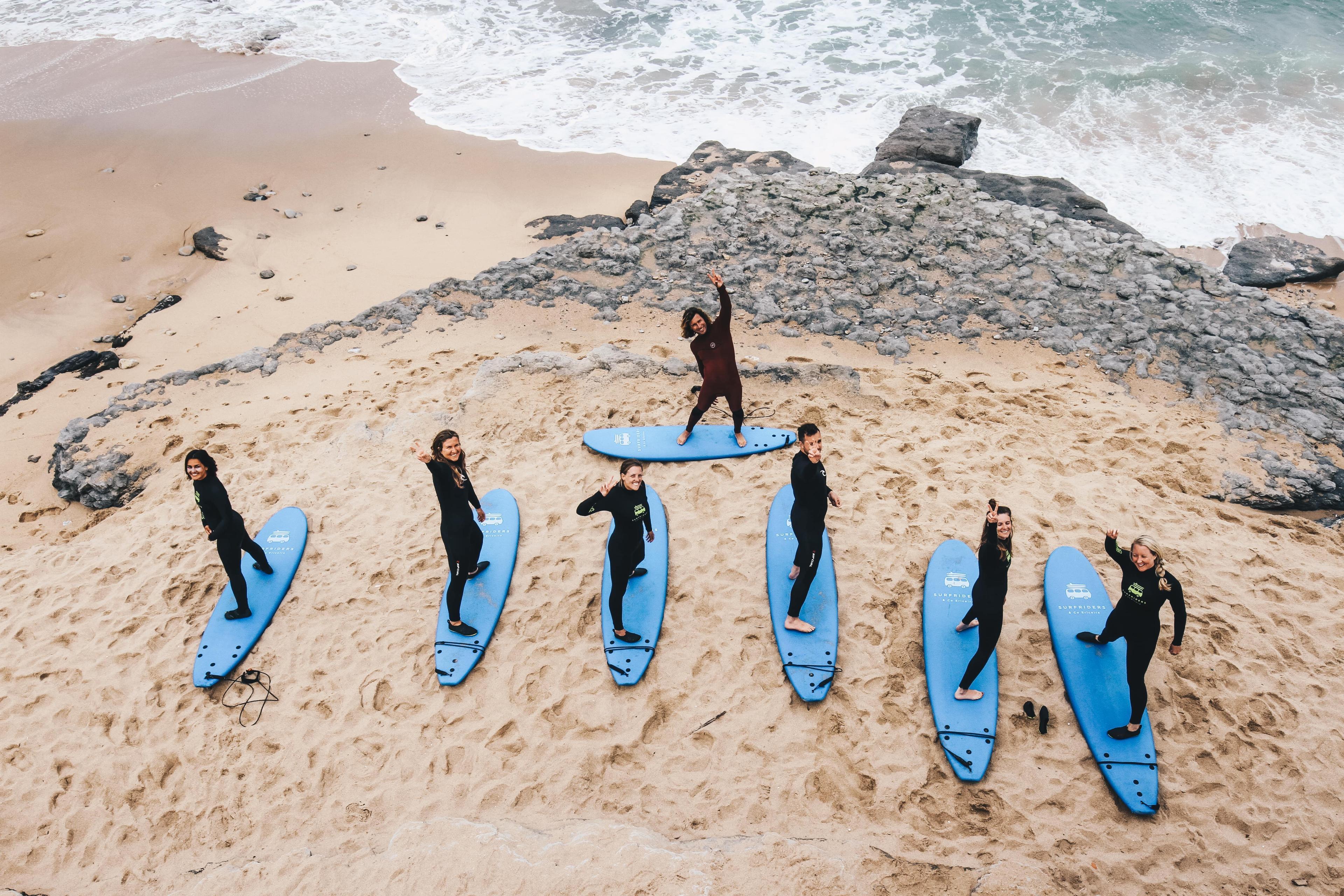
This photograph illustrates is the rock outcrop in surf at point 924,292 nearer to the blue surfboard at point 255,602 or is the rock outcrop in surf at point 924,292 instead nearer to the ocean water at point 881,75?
the blue surfboard at point 255,602

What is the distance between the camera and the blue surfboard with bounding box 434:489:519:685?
570 centimetres

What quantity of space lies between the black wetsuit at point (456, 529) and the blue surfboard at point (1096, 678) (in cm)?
460

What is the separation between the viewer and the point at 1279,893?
4441 millimetres

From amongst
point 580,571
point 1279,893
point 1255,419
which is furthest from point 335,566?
point 1255,419

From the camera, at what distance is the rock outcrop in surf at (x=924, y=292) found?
8.22m

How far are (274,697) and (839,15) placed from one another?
20823mm

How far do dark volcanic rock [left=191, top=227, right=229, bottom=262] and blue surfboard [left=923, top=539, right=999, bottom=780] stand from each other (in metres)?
11.7

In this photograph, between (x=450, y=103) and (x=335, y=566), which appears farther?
(x=450, y=103)

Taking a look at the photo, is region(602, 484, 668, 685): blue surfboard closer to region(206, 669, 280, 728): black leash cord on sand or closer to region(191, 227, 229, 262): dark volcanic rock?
region(206, 669, 280, 728): black leash cord on sand

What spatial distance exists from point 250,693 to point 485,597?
6.19ft

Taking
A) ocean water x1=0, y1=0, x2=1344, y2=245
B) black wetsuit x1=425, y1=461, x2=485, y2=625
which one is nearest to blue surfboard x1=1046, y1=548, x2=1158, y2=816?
black wetsuit x1=425, y1=461, x2=485, y2=625

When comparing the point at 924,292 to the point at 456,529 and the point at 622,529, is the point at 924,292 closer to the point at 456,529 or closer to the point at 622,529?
the point at 622,529

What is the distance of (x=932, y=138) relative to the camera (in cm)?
1343

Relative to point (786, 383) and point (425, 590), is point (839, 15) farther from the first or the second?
point (425, 590)
